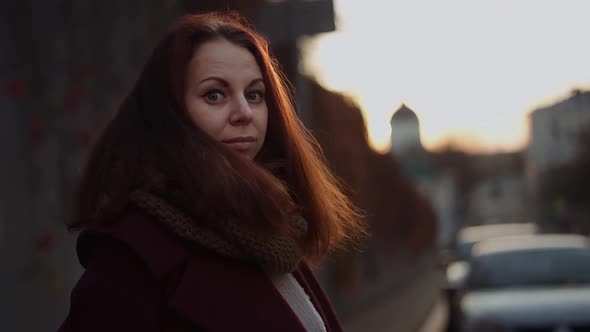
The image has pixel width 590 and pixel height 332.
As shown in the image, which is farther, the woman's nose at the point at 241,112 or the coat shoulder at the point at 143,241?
the woman's nose at the point at 241,112

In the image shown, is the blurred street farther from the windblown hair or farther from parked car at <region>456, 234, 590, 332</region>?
the windblown hair

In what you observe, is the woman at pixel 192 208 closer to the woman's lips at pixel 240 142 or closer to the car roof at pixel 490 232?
the woman's lips at pixel 240 142

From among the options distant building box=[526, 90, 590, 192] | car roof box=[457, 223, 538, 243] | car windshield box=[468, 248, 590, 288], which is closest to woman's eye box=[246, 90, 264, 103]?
car windshield box=[468, 248, 590, 288]

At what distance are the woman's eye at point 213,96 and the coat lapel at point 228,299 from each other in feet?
1.10

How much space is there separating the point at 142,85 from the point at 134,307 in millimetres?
518

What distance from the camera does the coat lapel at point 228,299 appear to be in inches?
70.6

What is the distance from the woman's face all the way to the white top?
0.27 m

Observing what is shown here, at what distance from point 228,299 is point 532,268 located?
7.87m

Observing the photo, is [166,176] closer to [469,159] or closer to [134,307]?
[134,307]

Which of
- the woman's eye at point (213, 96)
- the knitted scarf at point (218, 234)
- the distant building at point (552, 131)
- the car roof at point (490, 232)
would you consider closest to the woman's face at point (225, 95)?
the woman's eye at point (213, 96)

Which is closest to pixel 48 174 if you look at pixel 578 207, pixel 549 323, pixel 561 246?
pixel 549 323

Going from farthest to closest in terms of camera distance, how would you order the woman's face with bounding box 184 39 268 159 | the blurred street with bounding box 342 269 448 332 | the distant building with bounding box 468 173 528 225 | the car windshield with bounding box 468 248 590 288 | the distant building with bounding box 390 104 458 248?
the distant building with bounding box 468 173 528 225
the distant building with bounding box 390 104 458 248
the blurred street with bounding box 342 269 448 332
the car windshield with bounding box 468 248 590 288
the woman's face with bounding box 184 39 268 159

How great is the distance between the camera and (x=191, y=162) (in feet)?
6.09

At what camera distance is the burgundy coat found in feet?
5.73
